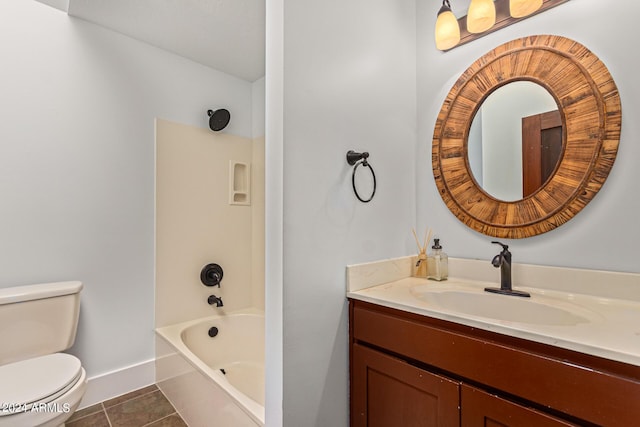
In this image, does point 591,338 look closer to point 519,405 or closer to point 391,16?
point 519,405

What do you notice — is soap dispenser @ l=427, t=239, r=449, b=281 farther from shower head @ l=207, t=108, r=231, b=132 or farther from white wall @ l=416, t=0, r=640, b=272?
shower head @ l=207, t=108, r=231, b=132

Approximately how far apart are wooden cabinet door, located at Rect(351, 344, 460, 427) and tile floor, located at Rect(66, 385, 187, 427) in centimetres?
→ 114

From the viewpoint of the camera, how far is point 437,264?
1.50 metres

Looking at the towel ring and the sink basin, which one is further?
the towel ring

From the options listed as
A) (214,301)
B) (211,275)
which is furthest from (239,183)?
(214,301)

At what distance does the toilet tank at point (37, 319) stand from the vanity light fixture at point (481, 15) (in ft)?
8.05

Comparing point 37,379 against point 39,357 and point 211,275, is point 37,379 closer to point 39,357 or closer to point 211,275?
point 39,357

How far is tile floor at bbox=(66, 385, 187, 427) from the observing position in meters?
1.67

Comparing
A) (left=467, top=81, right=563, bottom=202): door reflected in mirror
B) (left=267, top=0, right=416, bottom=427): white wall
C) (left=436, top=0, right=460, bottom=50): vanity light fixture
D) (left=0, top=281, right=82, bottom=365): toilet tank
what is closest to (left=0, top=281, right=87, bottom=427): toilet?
(left=0, top=281, right=82, bottom=365): toilet tank

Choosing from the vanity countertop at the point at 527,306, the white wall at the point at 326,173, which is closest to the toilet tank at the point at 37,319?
the white wall at the point at 326,173

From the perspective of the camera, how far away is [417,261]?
160 centimetres

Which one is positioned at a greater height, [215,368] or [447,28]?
[447,28]

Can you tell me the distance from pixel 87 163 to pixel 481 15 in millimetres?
2311

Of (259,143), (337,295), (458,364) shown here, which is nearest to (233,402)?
(337,295)
